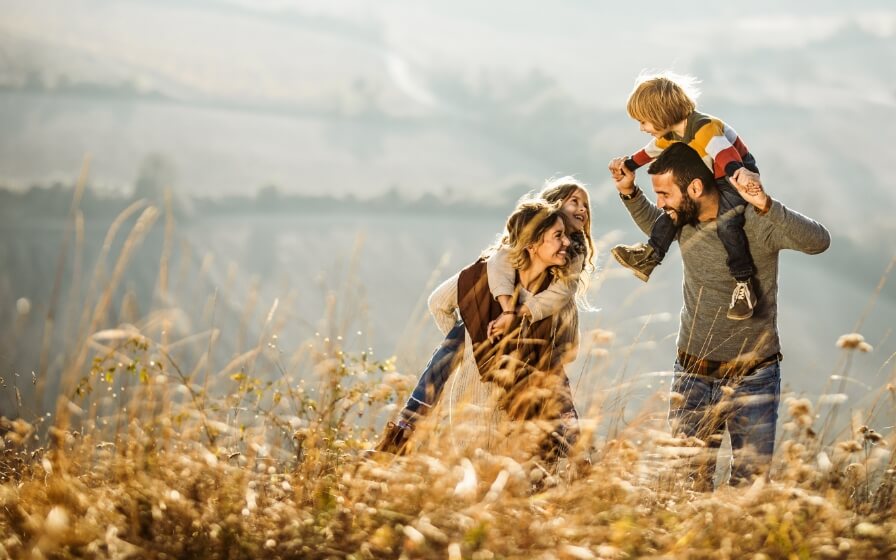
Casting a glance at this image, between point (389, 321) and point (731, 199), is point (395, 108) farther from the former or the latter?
point (731, 199)

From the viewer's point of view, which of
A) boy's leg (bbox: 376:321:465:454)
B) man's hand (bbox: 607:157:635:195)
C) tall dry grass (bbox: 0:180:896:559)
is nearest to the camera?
tall dry grass (bbox: 0:180:896:559)

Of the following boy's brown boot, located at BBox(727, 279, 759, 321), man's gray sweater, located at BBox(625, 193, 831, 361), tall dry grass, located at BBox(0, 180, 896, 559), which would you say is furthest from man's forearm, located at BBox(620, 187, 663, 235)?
tall dry grass, located at BBox(0, 180, 896, 559)

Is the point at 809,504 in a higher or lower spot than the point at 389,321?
higher

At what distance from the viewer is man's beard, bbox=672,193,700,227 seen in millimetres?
2990

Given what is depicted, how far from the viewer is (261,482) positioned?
7.90 ft

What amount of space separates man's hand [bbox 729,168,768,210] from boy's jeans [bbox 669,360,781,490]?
0.56m

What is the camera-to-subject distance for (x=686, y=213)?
3020 mm

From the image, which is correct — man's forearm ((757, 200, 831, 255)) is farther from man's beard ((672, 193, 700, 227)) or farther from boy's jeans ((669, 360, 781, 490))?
boy's jeans ((669, 360, 781, 490))

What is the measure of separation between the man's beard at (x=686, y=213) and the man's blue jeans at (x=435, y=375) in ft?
2.72

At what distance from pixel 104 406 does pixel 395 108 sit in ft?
233

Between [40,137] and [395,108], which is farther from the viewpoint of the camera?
[395,108]

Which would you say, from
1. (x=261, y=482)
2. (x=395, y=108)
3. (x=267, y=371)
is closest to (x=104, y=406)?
(x=267, y=371)

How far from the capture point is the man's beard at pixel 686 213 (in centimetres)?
299

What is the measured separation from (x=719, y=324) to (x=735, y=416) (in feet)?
Result: 1.00
